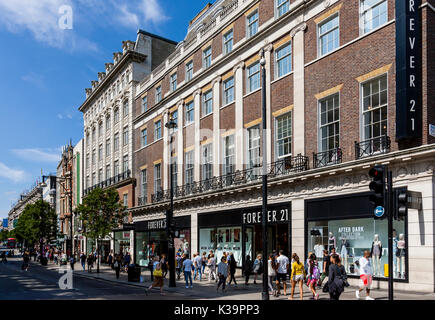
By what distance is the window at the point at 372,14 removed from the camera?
62.5 ft

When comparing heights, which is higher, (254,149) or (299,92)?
(299,92)

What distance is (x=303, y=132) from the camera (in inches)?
907

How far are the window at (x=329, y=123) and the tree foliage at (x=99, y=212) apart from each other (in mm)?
23955

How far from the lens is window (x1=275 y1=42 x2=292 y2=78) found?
24828mm

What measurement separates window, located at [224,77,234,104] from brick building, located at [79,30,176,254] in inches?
744

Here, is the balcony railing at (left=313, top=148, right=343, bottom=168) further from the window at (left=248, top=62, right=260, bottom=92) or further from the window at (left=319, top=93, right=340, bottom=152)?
the window at (left=248, top=62, right=260, bottom=92)

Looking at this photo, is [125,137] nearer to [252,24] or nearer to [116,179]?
[116,179]

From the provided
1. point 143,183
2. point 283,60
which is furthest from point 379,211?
point 143,183

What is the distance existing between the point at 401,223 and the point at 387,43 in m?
7.55

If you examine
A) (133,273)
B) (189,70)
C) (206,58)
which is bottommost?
(133,273)

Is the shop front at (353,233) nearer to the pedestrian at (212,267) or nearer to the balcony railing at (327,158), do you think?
the balcony railing at (327,158)

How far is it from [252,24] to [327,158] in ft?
38.0

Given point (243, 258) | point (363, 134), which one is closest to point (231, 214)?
point (243, 258)
